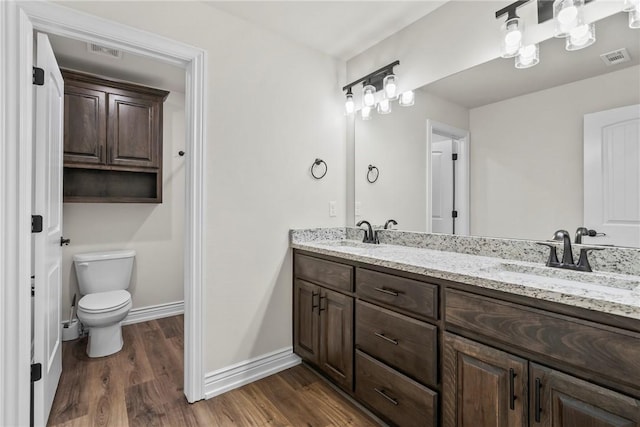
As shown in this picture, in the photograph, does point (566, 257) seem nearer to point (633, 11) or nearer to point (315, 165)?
point (633, 11)

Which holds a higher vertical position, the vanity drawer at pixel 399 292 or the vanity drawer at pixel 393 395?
the vanity drawer at pixel 399 292

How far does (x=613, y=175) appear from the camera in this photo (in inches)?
53.4

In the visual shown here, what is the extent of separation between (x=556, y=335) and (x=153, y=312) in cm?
338

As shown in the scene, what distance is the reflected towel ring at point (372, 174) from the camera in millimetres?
2465

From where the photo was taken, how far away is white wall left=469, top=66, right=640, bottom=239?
144 cm

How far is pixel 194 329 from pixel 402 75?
2129 mm

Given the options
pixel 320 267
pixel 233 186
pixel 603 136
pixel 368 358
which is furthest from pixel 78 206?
pixel 603 136

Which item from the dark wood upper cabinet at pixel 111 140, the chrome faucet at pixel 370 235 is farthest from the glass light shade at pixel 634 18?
the dark wood upper cabinet at pixel 111 140

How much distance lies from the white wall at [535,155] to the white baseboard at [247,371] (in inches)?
60.6

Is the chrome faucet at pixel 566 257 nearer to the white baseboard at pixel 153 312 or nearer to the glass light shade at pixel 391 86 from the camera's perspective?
the glass light shade at pixel 391 86

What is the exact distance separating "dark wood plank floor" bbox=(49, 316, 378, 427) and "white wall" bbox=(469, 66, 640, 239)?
4.45 ft

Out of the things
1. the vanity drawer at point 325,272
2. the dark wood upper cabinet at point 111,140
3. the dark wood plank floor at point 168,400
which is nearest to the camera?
the dark wood plank floor at point 168,400

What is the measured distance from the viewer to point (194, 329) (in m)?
1.90

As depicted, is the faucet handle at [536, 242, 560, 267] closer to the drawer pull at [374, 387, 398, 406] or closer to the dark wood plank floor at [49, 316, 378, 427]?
the drawer pull at [374, 387, 398, 406]
